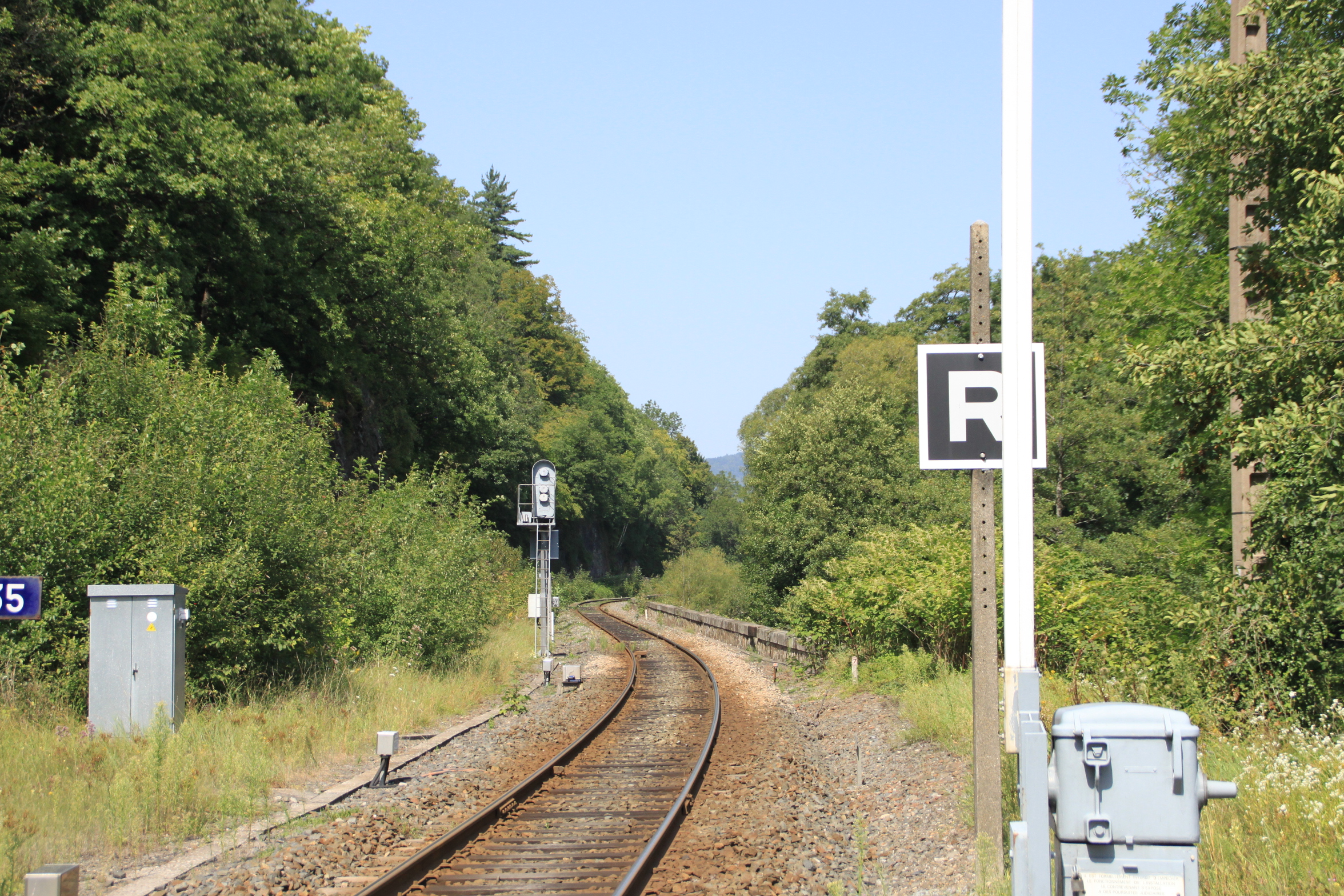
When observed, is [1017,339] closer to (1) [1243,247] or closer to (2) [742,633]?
(1) [1243,247]

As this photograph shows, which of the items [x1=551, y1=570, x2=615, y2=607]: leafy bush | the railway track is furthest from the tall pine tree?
the railway track

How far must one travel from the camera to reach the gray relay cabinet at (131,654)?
34.2 ft

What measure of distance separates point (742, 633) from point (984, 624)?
23679mm

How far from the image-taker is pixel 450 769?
38.0 feet

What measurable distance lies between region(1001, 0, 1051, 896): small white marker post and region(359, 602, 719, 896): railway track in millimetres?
3139

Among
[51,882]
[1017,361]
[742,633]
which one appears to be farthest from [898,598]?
[51,882]

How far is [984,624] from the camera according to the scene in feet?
22.6

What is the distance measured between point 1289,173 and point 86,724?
48.0 feet

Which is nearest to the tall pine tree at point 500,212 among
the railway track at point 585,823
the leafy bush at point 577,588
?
the leafy bush at point 577,588

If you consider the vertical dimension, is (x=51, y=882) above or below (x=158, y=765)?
above

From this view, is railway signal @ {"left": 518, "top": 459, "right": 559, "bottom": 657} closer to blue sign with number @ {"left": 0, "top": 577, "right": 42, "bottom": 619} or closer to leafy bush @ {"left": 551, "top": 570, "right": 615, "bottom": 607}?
blue sign with number @ {"left": 0, "top": 577, "right": 42, "bottom": 619}

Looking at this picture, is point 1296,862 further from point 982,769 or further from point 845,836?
point 845,836

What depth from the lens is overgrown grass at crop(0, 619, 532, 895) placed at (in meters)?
→ 7.64

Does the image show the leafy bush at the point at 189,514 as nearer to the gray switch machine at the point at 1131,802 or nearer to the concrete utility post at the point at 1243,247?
the gray switch machine at the point at 1131,802
